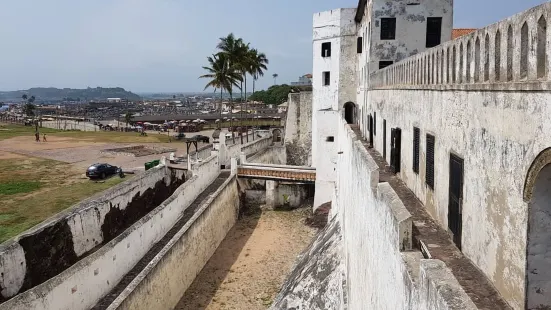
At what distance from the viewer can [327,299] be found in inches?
566

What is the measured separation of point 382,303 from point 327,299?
7.72 m

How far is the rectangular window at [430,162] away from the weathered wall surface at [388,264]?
2.75ft

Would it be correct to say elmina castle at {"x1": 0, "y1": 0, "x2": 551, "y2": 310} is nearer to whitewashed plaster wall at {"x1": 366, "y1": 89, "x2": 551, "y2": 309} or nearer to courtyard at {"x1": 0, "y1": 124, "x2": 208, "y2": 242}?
whitewashed plaster wall at {"x1": 366, "y1": 89, "x2": 551, "y2": 309}

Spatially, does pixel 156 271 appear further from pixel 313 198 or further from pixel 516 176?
pixel 313 198

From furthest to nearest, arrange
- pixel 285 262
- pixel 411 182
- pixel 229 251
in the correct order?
pixel 229 251
pixel 285 262
pixel 411 182

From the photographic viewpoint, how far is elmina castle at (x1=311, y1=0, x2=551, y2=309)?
4188mm

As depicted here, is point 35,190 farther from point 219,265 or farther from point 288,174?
point 288,174

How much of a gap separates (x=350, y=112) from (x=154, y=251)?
1526 centimetres

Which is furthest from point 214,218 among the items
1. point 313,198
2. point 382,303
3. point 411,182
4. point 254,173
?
point 382,303

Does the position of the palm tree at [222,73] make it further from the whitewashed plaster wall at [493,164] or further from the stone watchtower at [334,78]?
the whitewashed plaster wall at [493,164]

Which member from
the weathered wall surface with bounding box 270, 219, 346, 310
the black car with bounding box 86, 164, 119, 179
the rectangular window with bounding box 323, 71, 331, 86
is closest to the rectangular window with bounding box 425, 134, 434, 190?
the weathered wall surface with bounding box 270, 219, 346, 310

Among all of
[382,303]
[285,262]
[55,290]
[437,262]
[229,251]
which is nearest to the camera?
[437,262]

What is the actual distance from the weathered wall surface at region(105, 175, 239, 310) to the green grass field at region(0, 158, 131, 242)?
24.4 feet

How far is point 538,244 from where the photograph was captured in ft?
13.8
